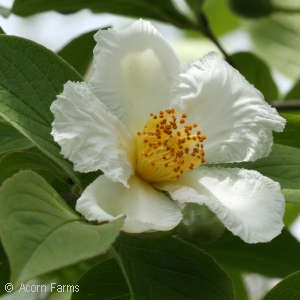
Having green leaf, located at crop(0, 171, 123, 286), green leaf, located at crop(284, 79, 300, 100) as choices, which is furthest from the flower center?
green leaf, located at crop(284, 79, 300, 100)

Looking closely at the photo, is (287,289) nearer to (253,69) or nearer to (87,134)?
(87,134)

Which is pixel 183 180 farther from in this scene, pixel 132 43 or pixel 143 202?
pixel 132 43

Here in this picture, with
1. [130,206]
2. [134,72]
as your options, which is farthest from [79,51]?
[130,206]

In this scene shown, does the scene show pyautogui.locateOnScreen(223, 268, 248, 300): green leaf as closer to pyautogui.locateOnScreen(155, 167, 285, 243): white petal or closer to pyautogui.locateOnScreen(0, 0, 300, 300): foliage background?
pyautogui.locateOnScreen(0, 0, 300, 300): foliage background

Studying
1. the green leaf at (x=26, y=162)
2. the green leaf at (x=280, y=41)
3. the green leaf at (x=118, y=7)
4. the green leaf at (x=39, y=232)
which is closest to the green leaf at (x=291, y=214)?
the green leaf at (x=280, y=41)

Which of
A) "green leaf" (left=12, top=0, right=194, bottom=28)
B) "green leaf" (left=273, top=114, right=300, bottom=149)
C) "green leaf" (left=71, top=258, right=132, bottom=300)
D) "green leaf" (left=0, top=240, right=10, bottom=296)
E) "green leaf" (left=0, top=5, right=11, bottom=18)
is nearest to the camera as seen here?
"green leaf" (left=71, top=258, right=132, bottom=300)

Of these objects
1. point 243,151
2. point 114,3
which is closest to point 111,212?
point 243,151
